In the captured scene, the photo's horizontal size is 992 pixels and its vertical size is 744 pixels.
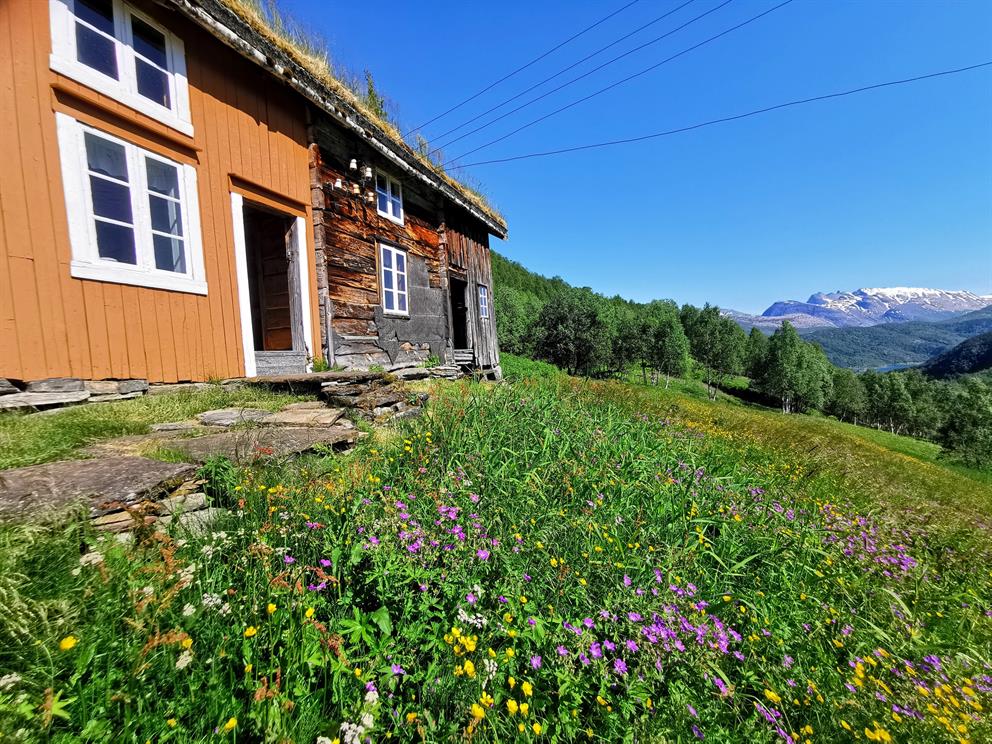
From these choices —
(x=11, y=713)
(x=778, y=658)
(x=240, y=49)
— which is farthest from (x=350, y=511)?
(x=240, y=49)

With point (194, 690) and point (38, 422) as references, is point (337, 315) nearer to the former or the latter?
point (38, 422)

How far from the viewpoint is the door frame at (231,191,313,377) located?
213 inches

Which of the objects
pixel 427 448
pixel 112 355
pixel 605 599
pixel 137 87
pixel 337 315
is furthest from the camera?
pixel 337 315

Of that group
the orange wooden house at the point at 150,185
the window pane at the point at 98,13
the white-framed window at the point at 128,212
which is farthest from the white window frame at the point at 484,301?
the window pane at the point at 98,13

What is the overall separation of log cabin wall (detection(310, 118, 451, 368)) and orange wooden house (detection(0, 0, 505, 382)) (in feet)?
0.31

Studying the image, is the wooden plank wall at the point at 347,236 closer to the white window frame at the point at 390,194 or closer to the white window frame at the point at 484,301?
the white window frame at the point at 390,194

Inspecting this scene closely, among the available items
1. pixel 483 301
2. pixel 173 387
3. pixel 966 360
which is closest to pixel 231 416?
pixel 173 387

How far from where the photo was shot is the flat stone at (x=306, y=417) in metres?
3.82

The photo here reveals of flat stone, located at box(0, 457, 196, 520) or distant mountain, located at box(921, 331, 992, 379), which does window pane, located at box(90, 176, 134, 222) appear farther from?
distant mountain, located at box(921, 331, 992, 379)

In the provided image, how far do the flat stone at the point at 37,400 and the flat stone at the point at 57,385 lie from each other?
0.04 m

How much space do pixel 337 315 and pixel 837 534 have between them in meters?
7.18

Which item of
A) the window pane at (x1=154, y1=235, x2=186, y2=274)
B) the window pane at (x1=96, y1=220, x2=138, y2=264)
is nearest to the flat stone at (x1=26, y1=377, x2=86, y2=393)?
the window pane at (x1=96, y1=220, x2=138, y2=264)

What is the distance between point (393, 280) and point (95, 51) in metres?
4.86

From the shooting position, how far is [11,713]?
1.08 m
